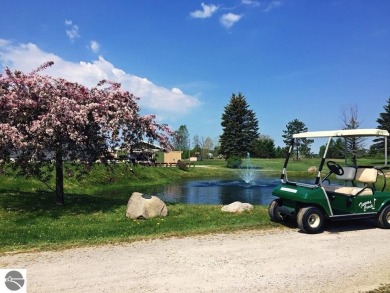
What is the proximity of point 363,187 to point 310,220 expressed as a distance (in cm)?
224

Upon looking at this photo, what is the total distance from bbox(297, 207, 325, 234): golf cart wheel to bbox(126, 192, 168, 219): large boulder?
17.8 ft

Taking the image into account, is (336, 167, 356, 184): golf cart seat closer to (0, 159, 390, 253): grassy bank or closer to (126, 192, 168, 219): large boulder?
(0, 159, 390, 253): grassy bank

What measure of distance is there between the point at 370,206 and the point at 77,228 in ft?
28.9

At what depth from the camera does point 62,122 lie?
13219 mm

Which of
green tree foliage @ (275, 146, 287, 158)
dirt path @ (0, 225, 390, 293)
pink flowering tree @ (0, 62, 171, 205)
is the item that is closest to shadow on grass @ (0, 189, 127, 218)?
pink flowering tree @ (0, 62, 171, 205)

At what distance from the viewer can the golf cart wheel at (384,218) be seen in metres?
10.9

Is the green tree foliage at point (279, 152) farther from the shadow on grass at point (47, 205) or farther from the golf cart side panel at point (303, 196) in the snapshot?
the golf cart side panel at point (303, 196)

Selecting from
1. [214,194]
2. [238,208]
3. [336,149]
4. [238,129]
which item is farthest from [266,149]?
[336,149]

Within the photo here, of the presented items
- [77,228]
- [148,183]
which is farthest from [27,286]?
[148,183]

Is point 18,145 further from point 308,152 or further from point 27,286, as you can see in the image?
point 308,152

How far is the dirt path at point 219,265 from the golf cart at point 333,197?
0.75m

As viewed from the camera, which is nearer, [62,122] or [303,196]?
[303,196]

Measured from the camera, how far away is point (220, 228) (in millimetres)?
10820

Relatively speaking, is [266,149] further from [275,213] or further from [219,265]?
[219,265]
